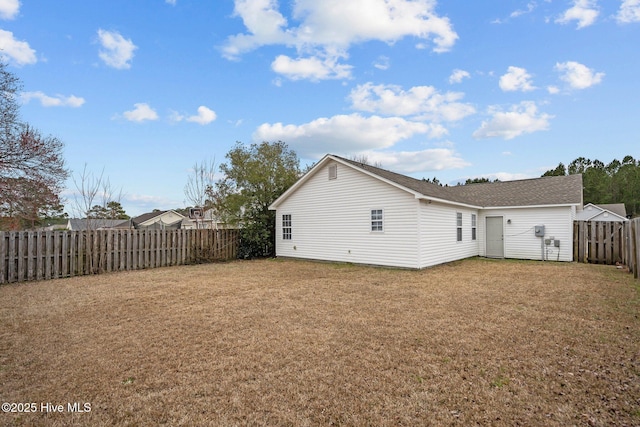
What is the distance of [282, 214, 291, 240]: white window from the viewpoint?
612 inches

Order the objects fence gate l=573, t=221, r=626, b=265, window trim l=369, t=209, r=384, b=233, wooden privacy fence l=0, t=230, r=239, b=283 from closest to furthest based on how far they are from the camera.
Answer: wooden privacy fence l=0, t=230, r=239, b=283, window trim l=369, t=209, r=384, b=233, fence gate l=573, t=221, r=626, b=265

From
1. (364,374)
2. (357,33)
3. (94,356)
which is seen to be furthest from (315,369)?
(357,33)

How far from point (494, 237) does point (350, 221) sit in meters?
7.72

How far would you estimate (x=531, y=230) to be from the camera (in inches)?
560

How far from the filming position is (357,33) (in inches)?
447

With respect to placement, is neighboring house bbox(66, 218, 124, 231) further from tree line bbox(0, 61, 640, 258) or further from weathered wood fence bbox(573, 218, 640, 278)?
weathered wood fence bbox(573, 218, 640, 278)

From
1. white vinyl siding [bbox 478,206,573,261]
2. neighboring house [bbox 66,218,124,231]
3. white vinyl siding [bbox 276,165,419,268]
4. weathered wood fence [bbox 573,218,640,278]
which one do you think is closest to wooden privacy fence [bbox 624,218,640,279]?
weathered wood fence [bbox 573,218,640,278]

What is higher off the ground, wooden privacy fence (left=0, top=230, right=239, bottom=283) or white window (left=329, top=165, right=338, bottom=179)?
white window (left=329, top=165, right=338, bottom=179)

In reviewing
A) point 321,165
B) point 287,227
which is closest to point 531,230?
point 321,165

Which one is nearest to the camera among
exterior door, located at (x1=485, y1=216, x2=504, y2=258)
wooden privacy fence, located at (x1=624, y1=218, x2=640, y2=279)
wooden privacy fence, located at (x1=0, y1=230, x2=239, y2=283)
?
wooden privacy fence, located at (x1=624, y1=218, x2=640, y2=279)

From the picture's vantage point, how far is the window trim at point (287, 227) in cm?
1547

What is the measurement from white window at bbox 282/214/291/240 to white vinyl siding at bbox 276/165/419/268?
25 cm

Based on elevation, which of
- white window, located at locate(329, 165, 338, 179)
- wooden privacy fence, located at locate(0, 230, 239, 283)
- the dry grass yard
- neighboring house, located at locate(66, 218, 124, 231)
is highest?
white window, located at locate(329, 165, 338, 179)

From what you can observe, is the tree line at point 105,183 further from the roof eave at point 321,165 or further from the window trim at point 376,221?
the window trim at point 376,221
